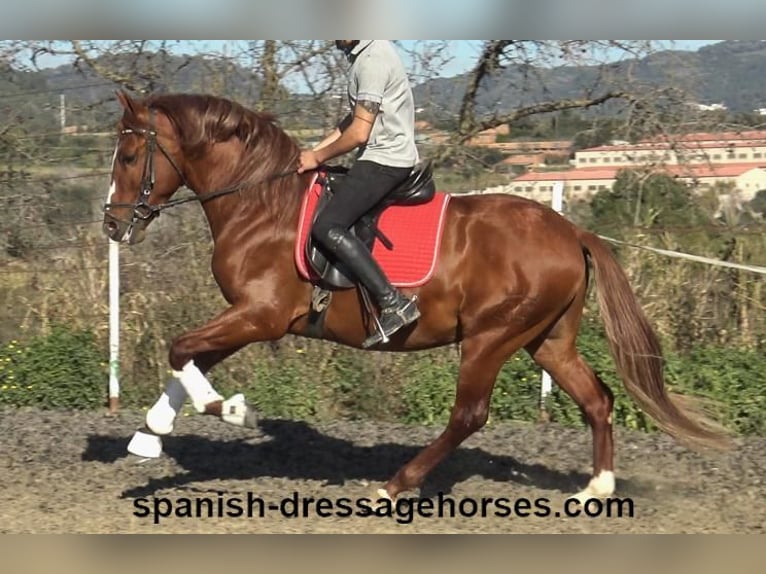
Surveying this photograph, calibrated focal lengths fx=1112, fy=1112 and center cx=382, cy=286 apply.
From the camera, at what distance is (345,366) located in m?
9.61

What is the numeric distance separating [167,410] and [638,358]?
2873 millimetres

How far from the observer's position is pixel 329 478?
24.1 ft

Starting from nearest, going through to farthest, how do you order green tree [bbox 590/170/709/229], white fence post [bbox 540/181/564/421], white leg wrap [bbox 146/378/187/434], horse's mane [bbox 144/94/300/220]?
white leg wrap [bbox 146/378/187/434] < horse's mane [bbox 144/94/300/220] < white fence post [bbox 540/181/564/421] < green tree [bbox 590/170/709/229]

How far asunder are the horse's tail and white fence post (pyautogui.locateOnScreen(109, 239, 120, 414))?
4362 mm

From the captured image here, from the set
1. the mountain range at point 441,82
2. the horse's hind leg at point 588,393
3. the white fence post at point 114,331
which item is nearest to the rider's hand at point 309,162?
the horse's hind leg at point 588,393

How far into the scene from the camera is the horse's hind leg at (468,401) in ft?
21.3

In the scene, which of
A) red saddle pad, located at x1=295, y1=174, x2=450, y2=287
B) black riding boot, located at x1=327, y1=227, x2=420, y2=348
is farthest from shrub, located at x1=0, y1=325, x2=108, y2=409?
black riding boot, located at x1=327, y1=227, x2=420, y2=348

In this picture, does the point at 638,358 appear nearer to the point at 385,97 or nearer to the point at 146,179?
the point at 385,97

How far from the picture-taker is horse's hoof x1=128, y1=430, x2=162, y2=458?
20.7ft

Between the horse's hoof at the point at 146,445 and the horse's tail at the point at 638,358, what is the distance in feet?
9.18

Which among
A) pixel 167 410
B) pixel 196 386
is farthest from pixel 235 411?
pixel 167 410

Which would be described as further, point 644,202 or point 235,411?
point 644,202

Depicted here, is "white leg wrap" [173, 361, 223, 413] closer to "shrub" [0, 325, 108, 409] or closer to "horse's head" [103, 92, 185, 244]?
"horse's head" [103, 92, 185, 244]

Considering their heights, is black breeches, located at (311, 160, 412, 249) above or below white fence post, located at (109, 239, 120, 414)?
above
